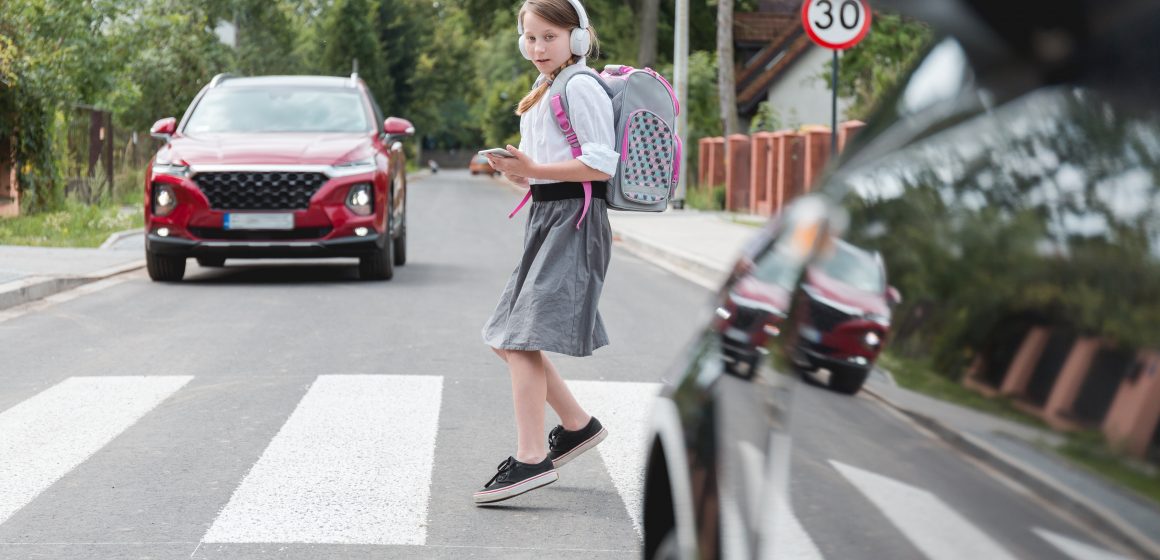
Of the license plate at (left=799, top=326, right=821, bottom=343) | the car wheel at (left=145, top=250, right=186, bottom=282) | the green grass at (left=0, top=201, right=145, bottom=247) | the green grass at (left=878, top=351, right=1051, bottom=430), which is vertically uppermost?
the green grass at (left=878, top=351, right=1051, bottom=430)

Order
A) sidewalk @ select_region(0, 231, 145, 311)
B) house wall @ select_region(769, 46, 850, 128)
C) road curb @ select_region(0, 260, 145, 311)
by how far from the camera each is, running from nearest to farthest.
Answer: road curb @ select_region(0, 260, 145, 311), sidewalk @ select_region(0, 231, 145, 311), house wall @ select_region(769, 46, 850, 128)

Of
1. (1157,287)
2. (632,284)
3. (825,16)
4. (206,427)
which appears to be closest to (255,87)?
(632,284)

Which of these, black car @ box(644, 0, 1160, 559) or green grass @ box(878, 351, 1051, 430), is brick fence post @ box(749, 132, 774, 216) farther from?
green grass @ box(878, 351, 1051, 430)

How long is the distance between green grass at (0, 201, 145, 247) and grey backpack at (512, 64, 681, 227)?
12406 millimetres

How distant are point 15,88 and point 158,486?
16.0 meters

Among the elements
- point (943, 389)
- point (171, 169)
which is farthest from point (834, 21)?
point (943, 389)

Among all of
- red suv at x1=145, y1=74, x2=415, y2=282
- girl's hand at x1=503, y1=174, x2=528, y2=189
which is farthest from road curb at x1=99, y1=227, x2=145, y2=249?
girl's hand at x1=503, y1=174, x2=528, y2=189

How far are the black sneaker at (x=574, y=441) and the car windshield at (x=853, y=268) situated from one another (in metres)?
3.27

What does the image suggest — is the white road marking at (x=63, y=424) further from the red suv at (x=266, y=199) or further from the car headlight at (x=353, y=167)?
the car headlight at (x=353, y=167)

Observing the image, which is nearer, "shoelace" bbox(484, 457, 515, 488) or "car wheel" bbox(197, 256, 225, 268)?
"shoelace" bbox(484, 457, 515, 488)

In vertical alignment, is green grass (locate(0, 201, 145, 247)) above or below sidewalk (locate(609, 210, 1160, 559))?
below

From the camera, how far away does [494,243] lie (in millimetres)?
19625

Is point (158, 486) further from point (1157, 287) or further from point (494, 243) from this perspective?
point (494, 243)

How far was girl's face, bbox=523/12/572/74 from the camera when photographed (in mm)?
4547
